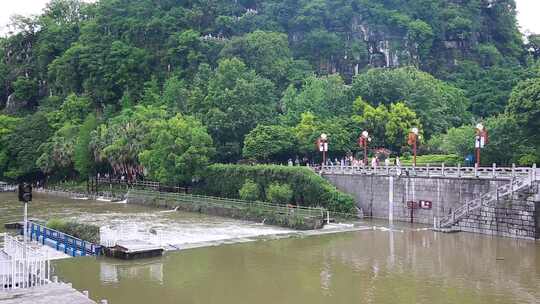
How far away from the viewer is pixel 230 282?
2573cm

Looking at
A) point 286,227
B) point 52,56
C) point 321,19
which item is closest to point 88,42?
point 52,56

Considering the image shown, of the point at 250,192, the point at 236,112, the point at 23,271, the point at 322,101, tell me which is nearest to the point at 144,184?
the point at 236,112

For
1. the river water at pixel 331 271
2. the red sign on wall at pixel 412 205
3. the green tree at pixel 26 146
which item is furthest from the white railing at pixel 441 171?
the green tree at pixel 26 146

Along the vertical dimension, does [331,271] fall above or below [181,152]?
below

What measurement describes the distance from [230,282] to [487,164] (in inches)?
1203

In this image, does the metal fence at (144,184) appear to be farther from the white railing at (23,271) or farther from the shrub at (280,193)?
the white railing at (23,271)

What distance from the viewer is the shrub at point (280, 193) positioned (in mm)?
48938

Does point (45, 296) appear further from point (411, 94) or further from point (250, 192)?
point (411, 94)

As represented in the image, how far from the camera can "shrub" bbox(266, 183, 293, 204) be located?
48938 millimetres

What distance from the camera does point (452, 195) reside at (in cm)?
4062

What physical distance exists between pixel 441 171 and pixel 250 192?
55.9 feet

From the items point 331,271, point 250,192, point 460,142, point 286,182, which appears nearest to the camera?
point 331,271

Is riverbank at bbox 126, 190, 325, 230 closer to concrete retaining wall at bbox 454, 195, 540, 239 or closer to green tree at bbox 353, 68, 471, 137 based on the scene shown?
concrete retaining wall at bbox 454, 195, 540, 239

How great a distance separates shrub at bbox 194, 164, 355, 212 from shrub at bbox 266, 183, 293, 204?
0.72 meters
